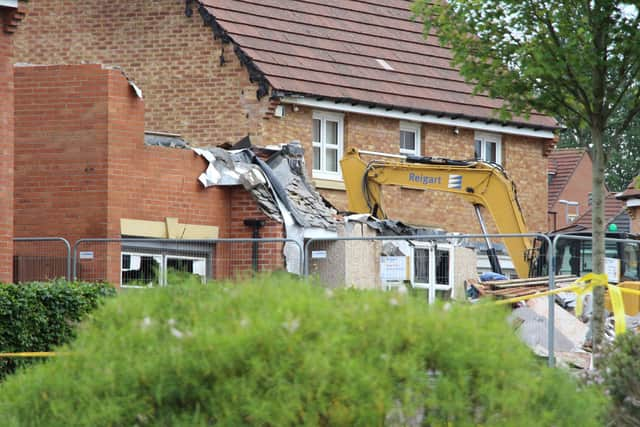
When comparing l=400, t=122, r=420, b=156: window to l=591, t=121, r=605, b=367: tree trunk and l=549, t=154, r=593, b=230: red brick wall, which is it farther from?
l=549, t=154, r=593, b=230: red brick wall

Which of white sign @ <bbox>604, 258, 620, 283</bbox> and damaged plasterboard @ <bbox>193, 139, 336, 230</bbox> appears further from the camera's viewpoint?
damaged plasterboard @ <bbox>193, 139, 336, 230</bbox>

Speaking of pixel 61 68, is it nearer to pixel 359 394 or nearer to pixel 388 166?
pixel 388 166

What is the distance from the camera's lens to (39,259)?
64.7ft

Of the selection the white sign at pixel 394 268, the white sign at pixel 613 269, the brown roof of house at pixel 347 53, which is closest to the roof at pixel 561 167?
the brown roof of house at pixel 347 53

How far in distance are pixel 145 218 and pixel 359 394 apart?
15143 mm

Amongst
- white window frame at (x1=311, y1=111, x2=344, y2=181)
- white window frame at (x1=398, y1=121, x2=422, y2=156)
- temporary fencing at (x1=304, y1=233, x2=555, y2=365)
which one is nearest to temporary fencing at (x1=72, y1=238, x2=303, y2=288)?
temporary fencing at (x1=304, y1=233, x2=555, y2=365)

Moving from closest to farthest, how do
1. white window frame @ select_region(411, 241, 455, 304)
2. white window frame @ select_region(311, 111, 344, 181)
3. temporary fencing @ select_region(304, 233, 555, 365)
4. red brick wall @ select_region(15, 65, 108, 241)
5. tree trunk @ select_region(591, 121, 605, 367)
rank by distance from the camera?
1. tree trunk @ select_region(591, 121, 605, 367)
2. temporary fencing @ select_region(304, 233, 555, 365)
3. white window frame @ select_region(411, 241, 455, 304)
4. red brick wall @ select_region(15, 65, 108, 241)
5. white window frame @ select_region(311, 111, 344, 181)

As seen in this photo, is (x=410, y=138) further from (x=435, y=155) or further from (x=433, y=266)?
(x=433, y=266)

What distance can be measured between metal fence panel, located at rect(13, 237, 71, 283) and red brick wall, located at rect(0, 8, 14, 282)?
2.31 m

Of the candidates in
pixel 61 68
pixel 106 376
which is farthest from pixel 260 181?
A: pixel 106 376

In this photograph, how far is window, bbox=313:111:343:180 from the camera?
30.0 metres

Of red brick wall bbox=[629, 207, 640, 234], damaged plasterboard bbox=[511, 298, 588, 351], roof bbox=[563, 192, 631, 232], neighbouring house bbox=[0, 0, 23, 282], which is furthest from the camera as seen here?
roof bbox=[563, 192, 631, 232]

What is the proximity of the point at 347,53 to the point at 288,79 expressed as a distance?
345 centimetres

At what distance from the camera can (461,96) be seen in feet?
109
